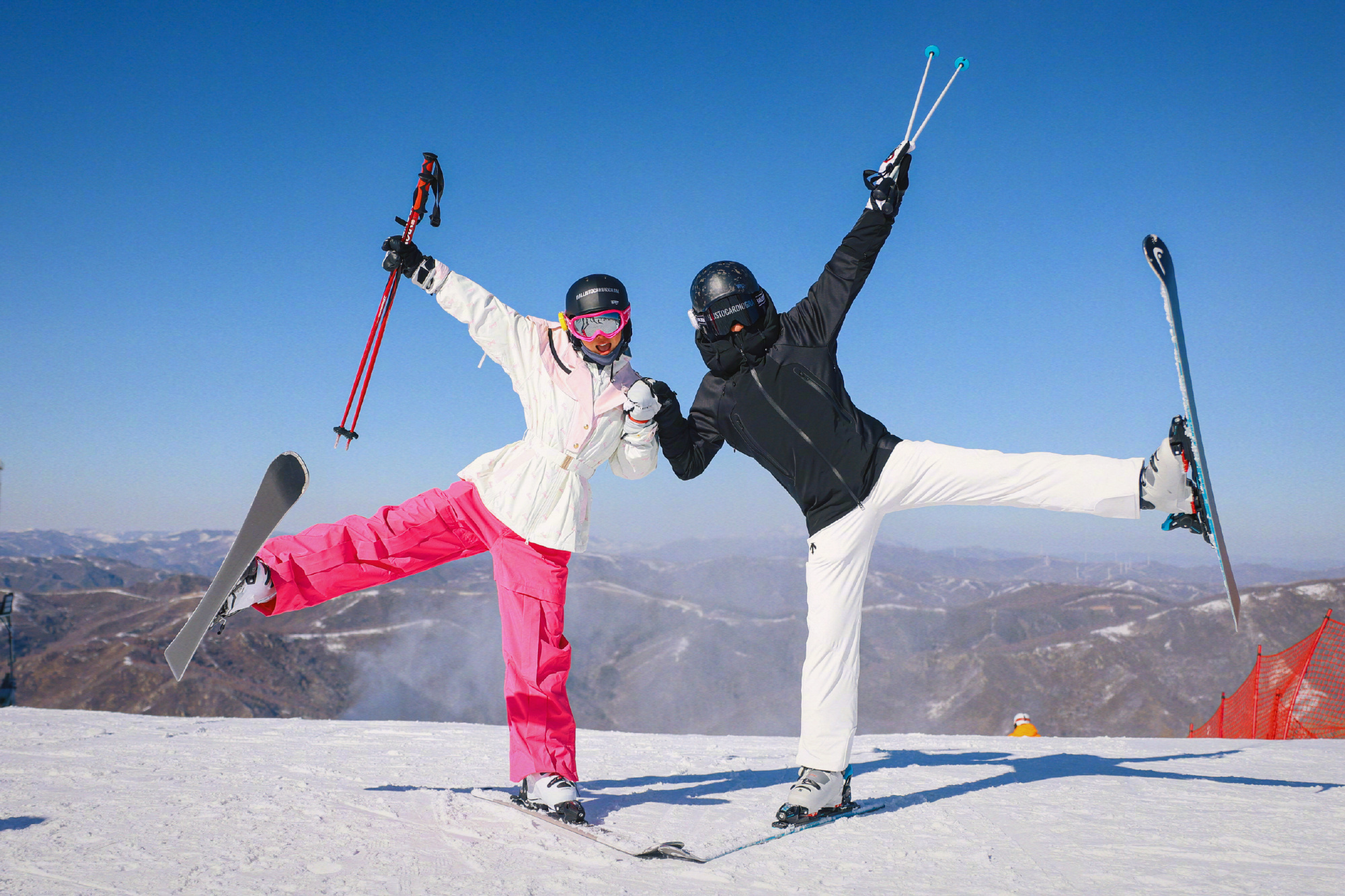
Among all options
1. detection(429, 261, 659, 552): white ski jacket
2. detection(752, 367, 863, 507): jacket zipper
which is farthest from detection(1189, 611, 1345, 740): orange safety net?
detection(429, 261, 659, 552): white ski jacket

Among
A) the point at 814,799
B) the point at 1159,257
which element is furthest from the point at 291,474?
the point at 1159,257

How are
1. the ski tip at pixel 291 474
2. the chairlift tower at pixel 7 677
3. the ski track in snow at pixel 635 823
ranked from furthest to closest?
the chairlift tower at pixel 7 677 < the ski tip at pixel 291 474 < the ski track in snow at pixel 635 823

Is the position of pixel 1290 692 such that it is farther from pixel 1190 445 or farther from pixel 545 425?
pixel 545 425

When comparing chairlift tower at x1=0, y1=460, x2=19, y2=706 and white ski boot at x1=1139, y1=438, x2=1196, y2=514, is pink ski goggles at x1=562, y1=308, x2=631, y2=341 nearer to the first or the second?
white ski boot at x1=1139, y1=438, x2=1196, y2=514

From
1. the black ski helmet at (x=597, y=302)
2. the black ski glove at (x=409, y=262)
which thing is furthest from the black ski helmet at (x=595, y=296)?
the black ski glove at (x=409, y=262)

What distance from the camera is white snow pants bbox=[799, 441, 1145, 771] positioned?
3201mm

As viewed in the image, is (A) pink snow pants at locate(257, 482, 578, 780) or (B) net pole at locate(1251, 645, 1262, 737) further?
(B) net pole at locate(1251, 645, 1262, 737)

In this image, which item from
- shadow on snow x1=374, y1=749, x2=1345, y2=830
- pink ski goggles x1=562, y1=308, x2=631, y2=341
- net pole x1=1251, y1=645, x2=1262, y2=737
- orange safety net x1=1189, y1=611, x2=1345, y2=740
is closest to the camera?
pink ski goggles x1=562, y1=308, x2=631, y2=341

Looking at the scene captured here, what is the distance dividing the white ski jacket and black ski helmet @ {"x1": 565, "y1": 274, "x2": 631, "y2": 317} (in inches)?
6.6

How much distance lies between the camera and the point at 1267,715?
9.40 metres

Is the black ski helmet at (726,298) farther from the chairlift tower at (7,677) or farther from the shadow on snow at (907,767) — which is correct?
the chairlift tower at (7,677)

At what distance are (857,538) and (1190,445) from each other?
135 centimetres

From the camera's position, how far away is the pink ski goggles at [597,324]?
3439 millimetres

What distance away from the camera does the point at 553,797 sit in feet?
10.2
